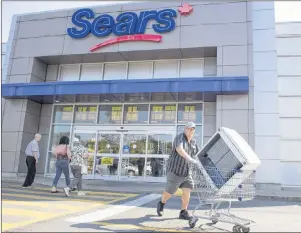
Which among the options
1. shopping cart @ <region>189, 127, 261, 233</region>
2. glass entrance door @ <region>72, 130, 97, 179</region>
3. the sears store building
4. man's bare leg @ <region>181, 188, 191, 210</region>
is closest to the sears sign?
the sears store building

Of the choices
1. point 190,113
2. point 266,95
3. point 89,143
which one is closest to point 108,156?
point 89,143

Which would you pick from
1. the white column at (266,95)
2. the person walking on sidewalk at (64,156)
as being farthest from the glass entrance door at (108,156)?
the white column at (266,95)

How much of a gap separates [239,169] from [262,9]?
34.4 ft

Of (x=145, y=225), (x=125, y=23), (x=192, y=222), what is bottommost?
(x=145, y=225)

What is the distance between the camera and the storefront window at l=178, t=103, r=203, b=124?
1345 cm

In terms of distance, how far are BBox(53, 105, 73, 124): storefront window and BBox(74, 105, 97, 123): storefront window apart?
319 millimetres

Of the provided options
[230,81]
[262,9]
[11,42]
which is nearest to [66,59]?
[11,42]

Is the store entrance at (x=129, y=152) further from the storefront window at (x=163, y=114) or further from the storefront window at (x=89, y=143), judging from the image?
the storefront window at (x=163, y=114)

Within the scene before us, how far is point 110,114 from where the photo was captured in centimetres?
1449

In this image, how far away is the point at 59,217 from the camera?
17.9ft

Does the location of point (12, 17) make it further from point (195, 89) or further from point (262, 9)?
point (262, 9)

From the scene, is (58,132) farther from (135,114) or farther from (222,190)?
(222,190)

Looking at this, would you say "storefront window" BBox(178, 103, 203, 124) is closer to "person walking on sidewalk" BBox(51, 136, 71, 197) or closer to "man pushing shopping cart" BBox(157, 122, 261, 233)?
"person walking on sidewalk" BBox(51, 136, 71, 197)

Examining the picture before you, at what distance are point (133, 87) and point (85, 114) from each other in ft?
11.2
